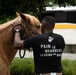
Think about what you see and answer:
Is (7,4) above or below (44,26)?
below

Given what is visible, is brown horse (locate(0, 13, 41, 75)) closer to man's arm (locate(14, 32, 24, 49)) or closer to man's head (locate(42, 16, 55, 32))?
man's arm (locate(14, 32, 24, 49))

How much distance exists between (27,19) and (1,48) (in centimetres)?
59

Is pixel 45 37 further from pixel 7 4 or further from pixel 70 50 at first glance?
pixel 70 50

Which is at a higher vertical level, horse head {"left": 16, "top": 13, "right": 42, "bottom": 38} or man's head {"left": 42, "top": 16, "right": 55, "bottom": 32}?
man's head {"left": 42, "top": 16, "right": 55, "bottom": 32}

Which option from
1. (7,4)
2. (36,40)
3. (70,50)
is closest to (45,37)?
(36,40)

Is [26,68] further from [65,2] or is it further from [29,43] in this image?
[29,43]

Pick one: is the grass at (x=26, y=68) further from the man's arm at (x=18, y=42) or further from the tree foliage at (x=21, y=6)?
the man's arm at (x=18, y=42)

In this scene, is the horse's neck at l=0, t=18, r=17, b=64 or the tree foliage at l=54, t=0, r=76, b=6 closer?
the horse's neck at l=0, t=18, r=17, b=64

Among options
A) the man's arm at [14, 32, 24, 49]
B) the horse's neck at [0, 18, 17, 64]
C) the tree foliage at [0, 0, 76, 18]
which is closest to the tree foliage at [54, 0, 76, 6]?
the tree foliage at [0, 0, 76, 18]

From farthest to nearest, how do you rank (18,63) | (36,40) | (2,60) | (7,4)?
(18,63), (7,4), (2,60), (36,40)

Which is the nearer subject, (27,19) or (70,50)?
(27,19)

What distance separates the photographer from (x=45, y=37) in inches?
185

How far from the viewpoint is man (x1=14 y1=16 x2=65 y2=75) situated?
15.4 feet

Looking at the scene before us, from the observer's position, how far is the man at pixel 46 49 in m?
4.69
